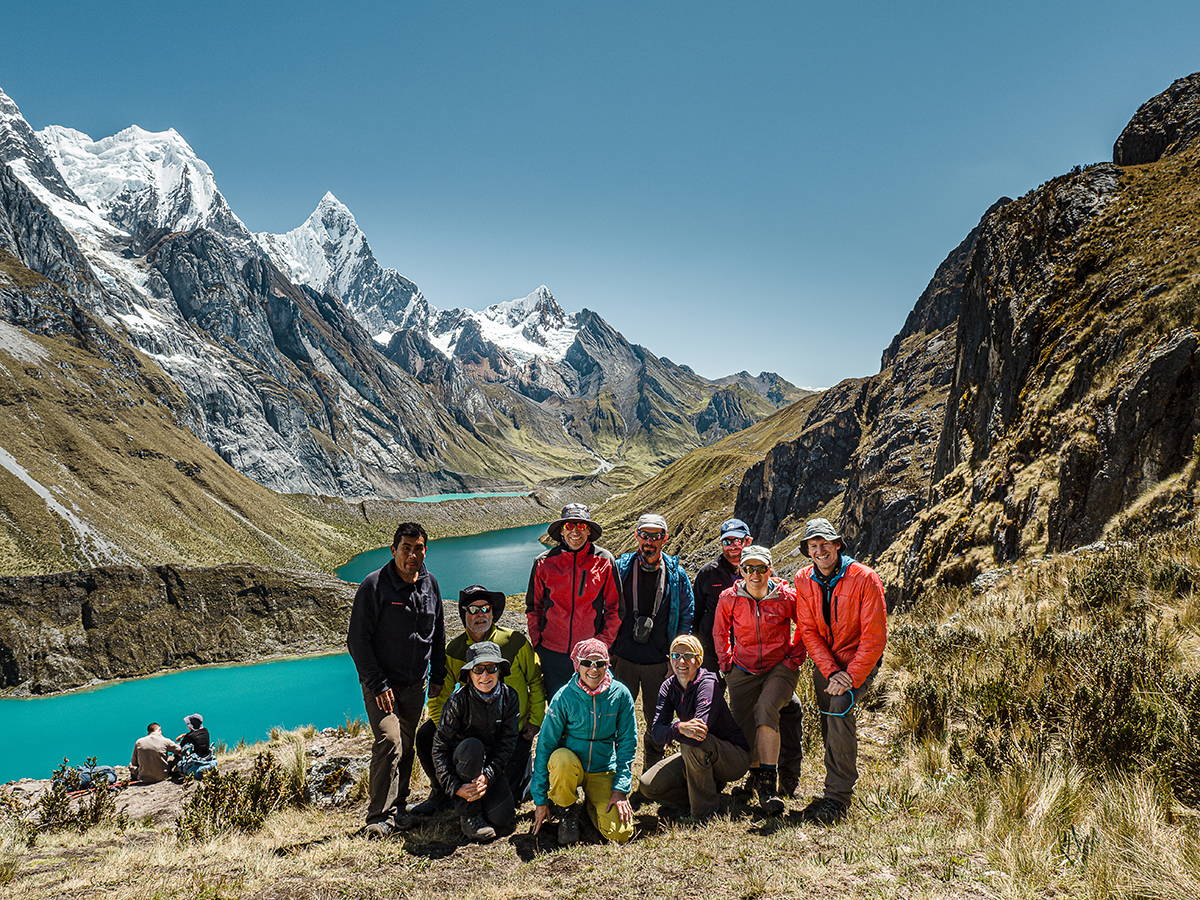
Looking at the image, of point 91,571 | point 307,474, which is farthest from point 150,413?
point 91,571

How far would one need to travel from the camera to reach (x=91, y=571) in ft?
169

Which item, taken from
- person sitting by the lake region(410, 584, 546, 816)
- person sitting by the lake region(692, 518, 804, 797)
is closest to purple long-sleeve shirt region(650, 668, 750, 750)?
person sitting by the lake region(692, 518, 804, 797)

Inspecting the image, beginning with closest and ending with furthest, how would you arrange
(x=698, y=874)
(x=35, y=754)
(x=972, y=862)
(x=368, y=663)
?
(x=972, y=862) → (x=698, y=874) → (x=368, y=663) → (x=35, y=754)

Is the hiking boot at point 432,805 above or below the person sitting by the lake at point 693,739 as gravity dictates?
below

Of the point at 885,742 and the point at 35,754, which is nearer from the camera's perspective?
the point at 885,742

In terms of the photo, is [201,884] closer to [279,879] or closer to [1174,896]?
[279,879]

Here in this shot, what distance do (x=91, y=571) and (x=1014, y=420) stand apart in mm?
65793

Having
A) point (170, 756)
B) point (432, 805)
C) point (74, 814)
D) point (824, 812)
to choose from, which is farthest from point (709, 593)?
point (170, 756)

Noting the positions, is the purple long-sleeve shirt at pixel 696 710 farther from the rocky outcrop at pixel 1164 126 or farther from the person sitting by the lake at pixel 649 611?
the rocky outcrop at pixel 1164 126

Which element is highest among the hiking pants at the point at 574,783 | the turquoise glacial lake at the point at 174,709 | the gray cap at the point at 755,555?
the gray cap at the point at 755,555

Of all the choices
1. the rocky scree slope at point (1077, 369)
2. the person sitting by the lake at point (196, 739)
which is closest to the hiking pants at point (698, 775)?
the rocky scree slope at point (1077, 369)

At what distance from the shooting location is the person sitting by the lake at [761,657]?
21.3 feet

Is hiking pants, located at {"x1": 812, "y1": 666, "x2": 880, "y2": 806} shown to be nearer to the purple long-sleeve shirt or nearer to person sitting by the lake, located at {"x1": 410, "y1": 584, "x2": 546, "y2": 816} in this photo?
the purple long-sleeve shirt

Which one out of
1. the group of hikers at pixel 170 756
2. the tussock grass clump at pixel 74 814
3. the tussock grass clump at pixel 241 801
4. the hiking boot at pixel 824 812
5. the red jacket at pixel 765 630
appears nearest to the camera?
the hiking boot at pixel 824 812
